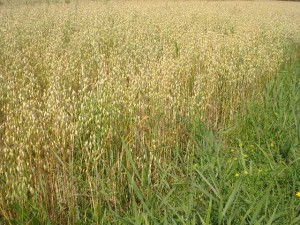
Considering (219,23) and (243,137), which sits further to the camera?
(219,23)

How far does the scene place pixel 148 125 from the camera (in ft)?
7.71

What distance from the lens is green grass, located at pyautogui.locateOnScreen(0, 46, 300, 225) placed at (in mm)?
1578

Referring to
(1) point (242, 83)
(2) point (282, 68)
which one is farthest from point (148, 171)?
(2) point (282, 68)

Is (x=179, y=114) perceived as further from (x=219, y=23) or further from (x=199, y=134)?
(x=219, y=23)

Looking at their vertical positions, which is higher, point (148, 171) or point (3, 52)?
point (3, 52)

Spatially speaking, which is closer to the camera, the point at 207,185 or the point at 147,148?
the point at 207,185

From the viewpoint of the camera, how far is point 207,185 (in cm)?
186

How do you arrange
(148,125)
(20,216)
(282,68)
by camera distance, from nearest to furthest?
(20,216), (148,125), (282,68)

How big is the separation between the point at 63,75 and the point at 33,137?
130 centimetres

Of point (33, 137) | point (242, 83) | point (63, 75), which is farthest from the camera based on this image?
point (242, 83)

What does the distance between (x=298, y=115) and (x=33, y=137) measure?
7.37 feet

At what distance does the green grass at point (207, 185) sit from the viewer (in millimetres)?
1578

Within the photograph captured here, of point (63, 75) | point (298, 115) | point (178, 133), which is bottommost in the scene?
point (178, 133)

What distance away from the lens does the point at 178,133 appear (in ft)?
8.23
